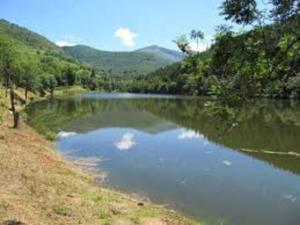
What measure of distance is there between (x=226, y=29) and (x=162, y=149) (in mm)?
42604

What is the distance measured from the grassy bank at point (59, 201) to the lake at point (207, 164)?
11.7ft

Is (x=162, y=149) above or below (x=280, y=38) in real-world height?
below

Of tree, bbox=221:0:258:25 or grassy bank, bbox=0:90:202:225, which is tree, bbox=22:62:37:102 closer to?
grassy bank, bbox=0:90:202:225

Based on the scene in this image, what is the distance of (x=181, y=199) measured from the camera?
30875mm

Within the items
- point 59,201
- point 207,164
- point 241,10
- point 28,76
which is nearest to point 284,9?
point 241,10

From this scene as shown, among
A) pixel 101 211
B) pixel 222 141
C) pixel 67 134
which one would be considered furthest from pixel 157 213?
pixel 67 134

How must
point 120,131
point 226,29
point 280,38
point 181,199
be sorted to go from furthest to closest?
1. point 120,131
2. point 181,199
3. point 226,29
4. point 280,38

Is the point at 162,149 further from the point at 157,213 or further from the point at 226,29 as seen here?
the point at 226,29

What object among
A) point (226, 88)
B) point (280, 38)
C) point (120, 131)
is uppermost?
point (280, 38)

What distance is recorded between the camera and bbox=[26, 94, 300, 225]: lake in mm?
27984

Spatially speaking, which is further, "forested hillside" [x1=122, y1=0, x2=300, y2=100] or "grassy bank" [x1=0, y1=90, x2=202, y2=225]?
"grassy bank" [x1=0, y1=90, x2=202, y2=225]

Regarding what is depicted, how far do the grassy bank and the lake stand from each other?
3.56 meters

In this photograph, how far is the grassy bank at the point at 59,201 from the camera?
68.9 ft

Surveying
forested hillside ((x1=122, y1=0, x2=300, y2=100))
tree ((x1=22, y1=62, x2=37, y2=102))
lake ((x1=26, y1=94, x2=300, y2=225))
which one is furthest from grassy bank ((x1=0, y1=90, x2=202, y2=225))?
tree ((x1=22, y1=62, x2=37, y2=102))
